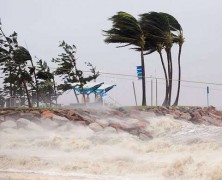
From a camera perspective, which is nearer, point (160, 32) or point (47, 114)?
point (47, 114)

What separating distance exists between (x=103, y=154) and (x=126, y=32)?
1711 centimetres

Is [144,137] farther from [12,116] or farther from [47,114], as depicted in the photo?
[12,116]

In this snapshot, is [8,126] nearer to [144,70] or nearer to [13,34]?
[144,70]

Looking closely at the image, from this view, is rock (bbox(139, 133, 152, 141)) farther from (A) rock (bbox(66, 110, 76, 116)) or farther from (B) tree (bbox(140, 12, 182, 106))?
(B) tree (bbox(140, 12, 182, 106))

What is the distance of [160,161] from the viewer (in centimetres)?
1251

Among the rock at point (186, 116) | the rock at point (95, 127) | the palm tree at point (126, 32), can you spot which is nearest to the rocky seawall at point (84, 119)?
the rock at point (95, 127)

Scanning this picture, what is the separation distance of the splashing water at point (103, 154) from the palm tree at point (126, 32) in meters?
12.2

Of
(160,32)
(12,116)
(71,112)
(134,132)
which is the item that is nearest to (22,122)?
(12,116)

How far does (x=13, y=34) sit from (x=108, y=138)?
18103 mm

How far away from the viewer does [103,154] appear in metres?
13.7

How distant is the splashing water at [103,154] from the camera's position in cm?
1140

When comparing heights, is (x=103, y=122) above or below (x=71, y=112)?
below

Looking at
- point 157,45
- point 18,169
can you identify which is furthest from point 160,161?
point 157,45

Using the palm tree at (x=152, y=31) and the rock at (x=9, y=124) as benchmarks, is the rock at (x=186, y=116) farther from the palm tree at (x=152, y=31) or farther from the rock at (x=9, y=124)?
the rock at (x=9, y=124)
